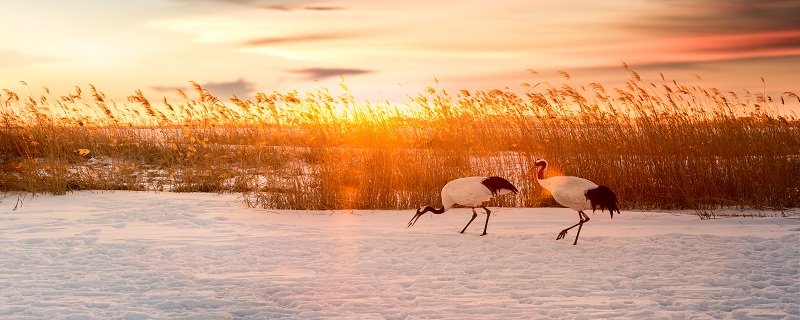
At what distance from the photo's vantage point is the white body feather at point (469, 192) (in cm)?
762

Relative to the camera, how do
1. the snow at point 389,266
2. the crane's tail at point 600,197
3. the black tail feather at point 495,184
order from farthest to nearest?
the black tail feather at point 495,184
the crane's tail at point 600,197
the snow at point 389,266

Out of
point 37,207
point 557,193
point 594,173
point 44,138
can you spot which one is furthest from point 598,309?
point 44,138

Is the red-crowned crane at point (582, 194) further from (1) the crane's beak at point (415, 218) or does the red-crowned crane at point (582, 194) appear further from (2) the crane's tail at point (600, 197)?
(1) the crane's beak at point (415, 218)

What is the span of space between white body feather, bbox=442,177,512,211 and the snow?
1.32 ft

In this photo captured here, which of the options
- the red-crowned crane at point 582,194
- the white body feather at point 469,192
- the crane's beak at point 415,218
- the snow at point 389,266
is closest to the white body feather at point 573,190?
the red-crowned crane at point 582,194

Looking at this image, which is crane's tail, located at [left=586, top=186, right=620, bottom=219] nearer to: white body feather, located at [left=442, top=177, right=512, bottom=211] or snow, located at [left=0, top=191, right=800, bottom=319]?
snow, located at [left=0, top=191, right=800, bottom=319]

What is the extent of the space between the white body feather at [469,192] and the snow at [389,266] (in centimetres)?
40

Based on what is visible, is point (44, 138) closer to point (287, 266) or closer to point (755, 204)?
point (287, 266)

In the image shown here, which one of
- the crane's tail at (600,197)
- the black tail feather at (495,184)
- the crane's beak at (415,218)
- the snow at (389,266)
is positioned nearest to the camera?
the snow at (389,266)

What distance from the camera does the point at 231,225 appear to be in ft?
27.7

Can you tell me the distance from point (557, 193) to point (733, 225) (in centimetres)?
241

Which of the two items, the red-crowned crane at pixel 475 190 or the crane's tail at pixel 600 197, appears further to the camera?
the red-crowned crane at pixel 475 190

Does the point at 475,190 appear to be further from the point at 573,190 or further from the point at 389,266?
the point at 389,266

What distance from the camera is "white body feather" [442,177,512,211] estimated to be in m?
7.62
